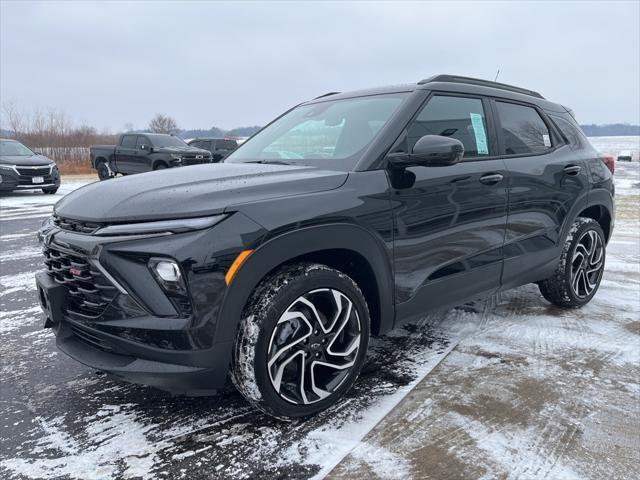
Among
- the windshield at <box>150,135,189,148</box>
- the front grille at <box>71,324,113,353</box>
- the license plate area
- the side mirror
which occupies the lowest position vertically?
the front grille at <box>71,324,113,353</box>

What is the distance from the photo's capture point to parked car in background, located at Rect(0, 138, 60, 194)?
42.1 ft

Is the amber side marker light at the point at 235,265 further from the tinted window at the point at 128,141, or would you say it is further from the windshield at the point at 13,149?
the tinted window at the point at 128,141

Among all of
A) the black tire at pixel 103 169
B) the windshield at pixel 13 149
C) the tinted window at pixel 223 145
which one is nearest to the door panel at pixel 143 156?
the black tire at pixel 103 169

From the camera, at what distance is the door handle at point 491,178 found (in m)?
3.20

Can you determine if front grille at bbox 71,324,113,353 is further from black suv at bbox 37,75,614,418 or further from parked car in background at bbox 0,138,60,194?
parked car in background at bbox 0,138,60,194

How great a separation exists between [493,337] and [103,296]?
2678 millimetres

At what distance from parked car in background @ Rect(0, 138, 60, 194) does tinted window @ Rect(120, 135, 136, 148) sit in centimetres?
387

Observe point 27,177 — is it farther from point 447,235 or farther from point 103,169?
point 447,235

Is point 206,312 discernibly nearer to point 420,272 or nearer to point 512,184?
point 420,272

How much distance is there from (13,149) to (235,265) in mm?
14690

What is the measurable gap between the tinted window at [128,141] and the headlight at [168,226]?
16588mm

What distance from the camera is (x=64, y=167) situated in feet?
95.2

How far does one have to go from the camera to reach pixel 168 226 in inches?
82.7

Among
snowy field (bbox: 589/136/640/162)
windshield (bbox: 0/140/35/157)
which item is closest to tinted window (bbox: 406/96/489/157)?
windshield (bbox: 0/140/35/157)
